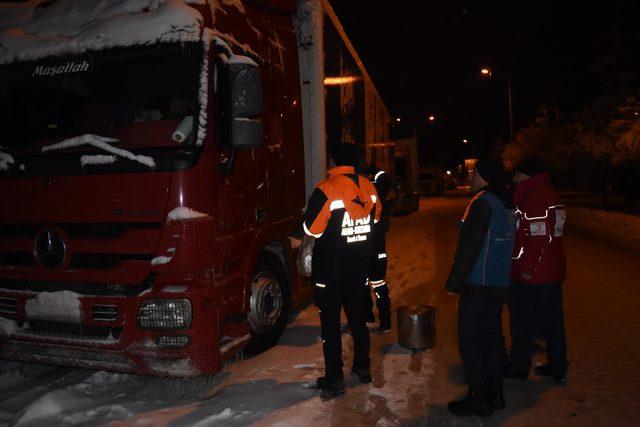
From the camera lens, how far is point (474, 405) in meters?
3.95

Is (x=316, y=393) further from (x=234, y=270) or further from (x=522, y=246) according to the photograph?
(x=522, y=246)

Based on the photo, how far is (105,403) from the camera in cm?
422

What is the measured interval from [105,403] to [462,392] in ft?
9.11

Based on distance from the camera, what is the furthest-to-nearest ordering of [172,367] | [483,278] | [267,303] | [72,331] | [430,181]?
[430,181]
[267,303]
[72,331]
[172,367]
[483,278]

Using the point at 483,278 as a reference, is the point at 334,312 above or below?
below

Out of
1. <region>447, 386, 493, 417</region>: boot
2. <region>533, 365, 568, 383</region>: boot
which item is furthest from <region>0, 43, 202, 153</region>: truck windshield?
<region>533, 365, 568, 383</region>: boot

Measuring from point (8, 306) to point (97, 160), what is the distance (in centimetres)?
143

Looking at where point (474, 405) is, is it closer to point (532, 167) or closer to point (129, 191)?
point (532, 167)

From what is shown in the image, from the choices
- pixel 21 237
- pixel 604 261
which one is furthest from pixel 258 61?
pixel 604 261

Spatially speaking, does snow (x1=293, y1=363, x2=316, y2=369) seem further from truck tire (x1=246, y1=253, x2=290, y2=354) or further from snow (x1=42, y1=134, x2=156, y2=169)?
snow (x1=42, y1=134, x2=156, y2=169)

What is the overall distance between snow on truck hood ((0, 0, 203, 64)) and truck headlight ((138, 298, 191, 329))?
1901mm

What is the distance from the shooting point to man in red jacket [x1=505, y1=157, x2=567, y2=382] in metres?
4.36

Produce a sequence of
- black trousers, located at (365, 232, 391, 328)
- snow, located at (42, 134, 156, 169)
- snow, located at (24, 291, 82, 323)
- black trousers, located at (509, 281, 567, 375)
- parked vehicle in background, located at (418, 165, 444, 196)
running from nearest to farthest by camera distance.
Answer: snow, located at (42, 134, 156, 169) → snow, located at (24, 291, 82, 323) → black trousers, located at (509, 281, 567, 375) → black trousers, located at (365, 232, 391, 328) → parked vehicle in background, located at (418, 165, 444, 196)

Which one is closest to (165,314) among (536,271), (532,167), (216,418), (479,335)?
(216,418)
